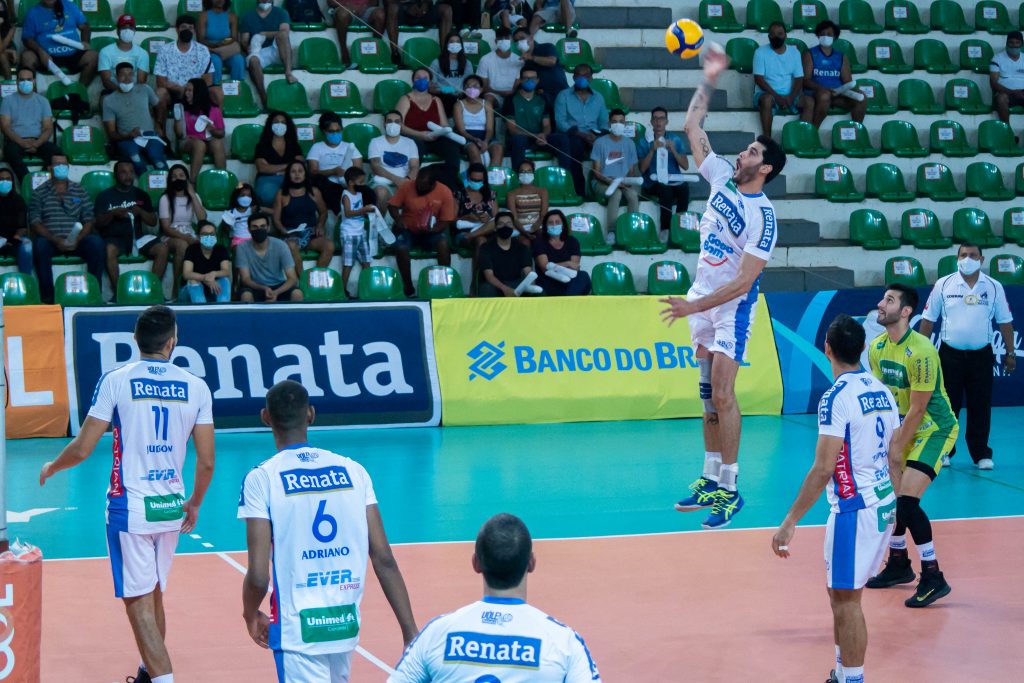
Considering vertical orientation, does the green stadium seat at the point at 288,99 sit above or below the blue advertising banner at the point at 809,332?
above

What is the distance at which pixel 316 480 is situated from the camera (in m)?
5.19

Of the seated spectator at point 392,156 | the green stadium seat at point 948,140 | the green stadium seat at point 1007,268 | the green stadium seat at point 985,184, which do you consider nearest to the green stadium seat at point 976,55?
the green stadium seat at point 948,140

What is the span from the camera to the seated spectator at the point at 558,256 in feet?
57.2

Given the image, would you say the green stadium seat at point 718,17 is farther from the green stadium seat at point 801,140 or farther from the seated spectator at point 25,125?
the seated spectator at point 25,125

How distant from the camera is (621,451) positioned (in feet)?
47.6

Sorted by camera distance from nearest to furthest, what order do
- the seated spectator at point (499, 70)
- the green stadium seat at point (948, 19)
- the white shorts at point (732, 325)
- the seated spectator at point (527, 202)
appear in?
the white shorts at point (732, 325)
the seated spectator at point (527, 202)
the seated spectator at point (499, 70)
the green stadium seat at point (948, 19)

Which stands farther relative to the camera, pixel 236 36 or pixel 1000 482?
pixel 236 36

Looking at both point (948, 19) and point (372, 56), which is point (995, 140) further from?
point (372, 56)

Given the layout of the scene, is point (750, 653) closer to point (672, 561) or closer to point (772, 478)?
point (672, 561)

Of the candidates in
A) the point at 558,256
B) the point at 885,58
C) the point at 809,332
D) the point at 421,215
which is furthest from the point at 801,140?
the point at 421,215

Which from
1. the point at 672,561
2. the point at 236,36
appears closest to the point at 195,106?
the point at 236,36

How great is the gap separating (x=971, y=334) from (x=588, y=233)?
22.3 ft

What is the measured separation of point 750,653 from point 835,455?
1.70 meters

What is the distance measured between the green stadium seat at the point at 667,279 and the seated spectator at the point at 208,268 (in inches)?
224
